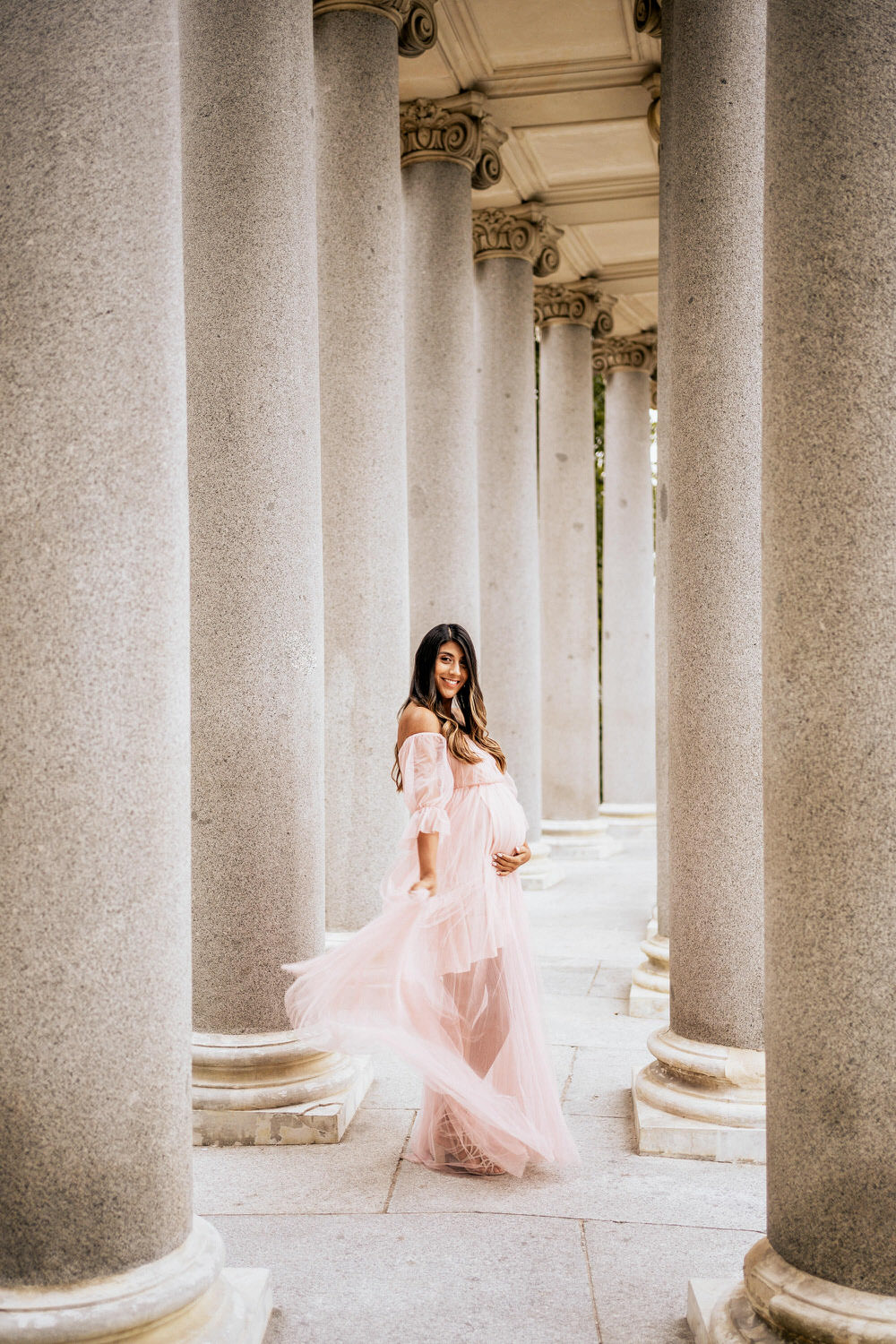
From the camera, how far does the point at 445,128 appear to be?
143 ft

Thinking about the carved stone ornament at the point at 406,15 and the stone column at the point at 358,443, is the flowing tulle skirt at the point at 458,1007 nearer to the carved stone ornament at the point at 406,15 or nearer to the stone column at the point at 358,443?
the stone column at the point at 358,443

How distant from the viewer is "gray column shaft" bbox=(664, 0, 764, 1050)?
2020 centimetres

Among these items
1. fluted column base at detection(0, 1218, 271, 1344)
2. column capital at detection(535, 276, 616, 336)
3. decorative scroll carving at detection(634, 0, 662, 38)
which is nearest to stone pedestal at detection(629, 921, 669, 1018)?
fluted column base at detection(0, 1218, 271, 1344)

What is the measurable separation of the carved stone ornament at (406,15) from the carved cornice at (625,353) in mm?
41955

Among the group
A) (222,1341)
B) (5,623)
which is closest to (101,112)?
(5,623)

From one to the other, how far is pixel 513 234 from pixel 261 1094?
42.8 meters

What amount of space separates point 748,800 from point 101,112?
544 inches

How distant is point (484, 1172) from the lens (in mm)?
18938

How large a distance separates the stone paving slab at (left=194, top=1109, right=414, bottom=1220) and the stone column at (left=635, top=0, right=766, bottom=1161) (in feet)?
13.9

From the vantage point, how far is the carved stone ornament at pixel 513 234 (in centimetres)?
5397

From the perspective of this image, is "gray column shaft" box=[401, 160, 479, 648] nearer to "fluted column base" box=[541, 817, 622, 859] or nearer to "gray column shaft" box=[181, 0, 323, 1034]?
"fluted column base" box=[541, 817, 622, 859]

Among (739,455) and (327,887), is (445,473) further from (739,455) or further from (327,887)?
(739,455)

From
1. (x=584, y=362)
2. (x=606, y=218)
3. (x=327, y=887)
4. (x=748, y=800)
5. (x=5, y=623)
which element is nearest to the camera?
(x=5, y=623)

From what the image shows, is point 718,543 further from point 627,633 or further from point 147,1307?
point 627,633
